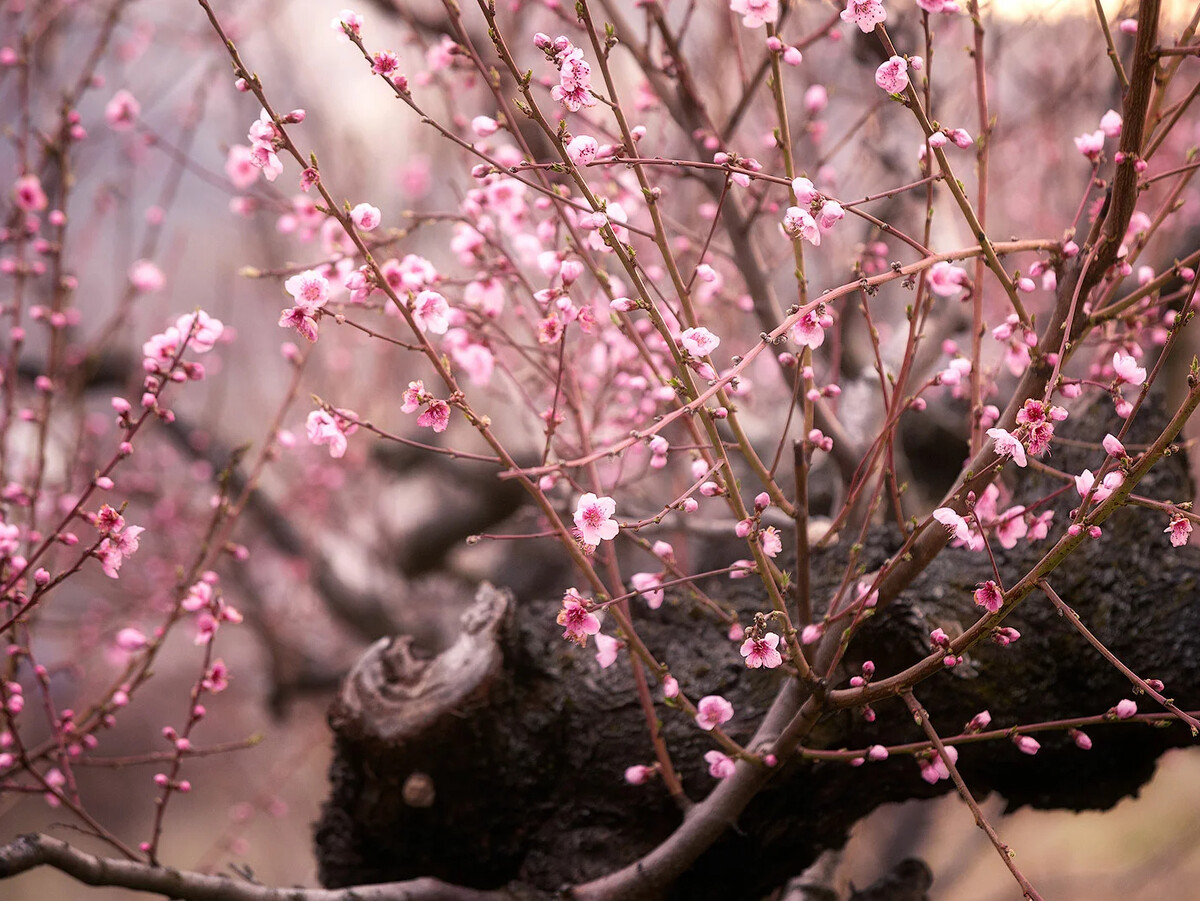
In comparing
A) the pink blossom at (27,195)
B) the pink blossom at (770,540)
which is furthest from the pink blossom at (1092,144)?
the pink blossom at (27,195)

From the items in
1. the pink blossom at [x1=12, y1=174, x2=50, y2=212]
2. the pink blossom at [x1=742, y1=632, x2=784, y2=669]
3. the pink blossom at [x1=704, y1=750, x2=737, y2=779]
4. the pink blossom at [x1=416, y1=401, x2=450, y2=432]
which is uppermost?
the pink blossom at [x1=12, y1=174, x2=50, y2=212]

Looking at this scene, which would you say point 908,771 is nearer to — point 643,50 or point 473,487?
point 643,50

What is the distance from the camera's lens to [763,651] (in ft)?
3.07

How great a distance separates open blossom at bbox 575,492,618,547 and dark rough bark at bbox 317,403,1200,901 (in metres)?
0.61

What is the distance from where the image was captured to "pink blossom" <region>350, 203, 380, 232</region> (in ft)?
3.36

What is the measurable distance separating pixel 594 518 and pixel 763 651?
0.25 metres

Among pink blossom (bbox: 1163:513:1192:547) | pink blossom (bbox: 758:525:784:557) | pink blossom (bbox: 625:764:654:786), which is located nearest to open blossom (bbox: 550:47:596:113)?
pink blossom (bbox: 758:525:784:557)

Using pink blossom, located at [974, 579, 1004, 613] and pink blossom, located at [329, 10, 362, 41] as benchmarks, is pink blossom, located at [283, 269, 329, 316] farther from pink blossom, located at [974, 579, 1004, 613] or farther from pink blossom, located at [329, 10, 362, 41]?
pink blossom, located at [974, 579, 1004, 613]

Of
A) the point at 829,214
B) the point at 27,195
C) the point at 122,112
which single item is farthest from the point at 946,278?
the point at 122,112

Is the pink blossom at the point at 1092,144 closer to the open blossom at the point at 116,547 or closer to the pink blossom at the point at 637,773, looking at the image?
the pink blossom at the point at 637,773

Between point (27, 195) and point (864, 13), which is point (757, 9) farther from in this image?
point (27, 195)

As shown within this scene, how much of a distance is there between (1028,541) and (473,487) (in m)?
2.63

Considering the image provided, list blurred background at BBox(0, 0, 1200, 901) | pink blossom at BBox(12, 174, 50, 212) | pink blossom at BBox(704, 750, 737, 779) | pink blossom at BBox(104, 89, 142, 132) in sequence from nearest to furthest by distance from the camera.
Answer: pink blossom at BBox(704, 750, 737, 779)
pink blossom at BBox(12, 174, 50, 212)
pink blossom at BBox(104, 89, 142, 132)
blurred background at BBox(0, 0, 1200, 901)

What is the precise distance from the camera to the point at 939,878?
4.52 m
